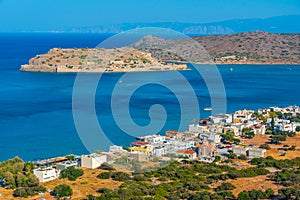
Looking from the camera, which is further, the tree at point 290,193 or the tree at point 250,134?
the tree at point 250,134

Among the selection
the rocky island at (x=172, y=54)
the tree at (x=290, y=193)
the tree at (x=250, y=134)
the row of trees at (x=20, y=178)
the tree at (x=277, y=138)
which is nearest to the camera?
the tree at (x=290, y=193)

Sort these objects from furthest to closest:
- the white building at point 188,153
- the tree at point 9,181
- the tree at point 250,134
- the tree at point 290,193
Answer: the tree at point 250,134
the white building at point 188,153
the tree at point 9,181
the tree at point 290,193

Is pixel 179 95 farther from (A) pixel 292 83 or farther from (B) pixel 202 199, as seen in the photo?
(B) pixel 202 199

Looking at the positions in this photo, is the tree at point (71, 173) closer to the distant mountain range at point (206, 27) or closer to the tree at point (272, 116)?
the tree at point (272, 116)

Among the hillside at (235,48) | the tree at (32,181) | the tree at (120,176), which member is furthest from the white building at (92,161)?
the hillside at (235,48)

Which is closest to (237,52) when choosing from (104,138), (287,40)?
(287,40)

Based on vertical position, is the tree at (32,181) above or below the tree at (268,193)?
above

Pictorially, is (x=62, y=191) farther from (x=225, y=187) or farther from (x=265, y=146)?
(x=265, y=146)
